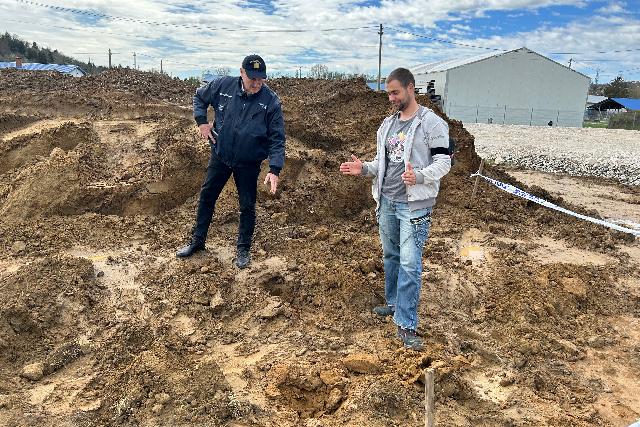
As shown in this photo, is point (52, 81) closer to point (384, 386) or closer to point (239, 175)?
point (239, 175)

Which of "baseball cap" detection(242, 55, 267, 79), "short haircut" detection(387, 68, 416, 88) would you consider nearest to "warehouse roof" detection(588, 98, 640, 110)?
"baseball cap" detection(242, 55, 267, 79)

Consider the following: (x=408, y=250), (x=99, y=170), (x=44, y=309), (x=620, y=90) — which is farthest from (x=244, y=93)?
(x=620, y=90)

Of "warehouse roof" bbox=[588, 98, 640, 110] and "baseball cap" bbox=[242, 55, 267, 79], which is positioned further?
"warehouse roof" bbox=[588, 98, 640, 110]

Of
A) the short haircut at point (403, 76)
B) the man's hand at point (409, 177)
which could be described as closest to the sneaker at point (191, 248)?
the man's hand at point (409, 177)

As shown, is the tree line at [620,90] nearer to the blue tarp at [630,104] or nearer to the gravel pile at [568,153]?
the blue tarp at [630,104]

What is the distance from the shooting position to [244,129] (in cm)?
466

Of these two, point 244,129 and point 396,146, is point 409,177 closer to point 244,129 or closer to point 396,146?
point 396,146

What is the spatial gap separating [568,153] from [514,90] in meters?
25.3

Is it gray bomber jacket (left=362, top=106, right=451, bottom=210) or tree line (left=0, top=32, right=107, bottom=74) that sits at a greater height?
tree line (left=0, top=32, right=107, bottom=74)

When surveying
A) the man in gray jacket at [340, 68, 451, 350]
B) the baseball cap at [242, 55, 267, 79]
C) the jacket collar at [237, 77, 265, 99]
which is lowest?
the man in gray jacket at [340, 68, 451, 350]

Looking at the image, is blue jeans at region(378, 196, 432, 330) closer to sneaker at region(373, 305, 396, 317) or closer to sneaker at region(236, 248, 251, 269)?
sneaker at region(373, 305, 396, 317)

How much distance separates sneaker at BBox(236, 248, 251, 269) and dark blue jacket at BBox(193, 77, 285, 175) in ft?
3.13

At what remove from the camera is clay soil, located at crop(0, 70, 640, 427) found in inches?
129

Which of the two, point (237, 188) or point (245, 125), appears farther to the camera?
point (237, 188)
